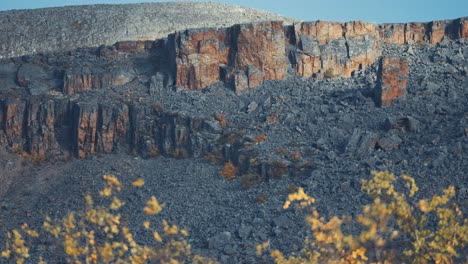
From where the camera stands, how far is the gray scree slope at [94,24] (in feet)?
242

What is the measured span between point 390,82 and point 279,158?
8.71 m

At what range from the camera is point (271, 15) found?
3231 inches

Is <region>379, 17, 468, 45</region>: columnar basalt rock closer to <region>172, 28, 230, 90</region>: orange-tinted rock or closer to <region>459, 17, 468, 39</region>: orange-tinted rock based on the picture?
<region>459, 17, 468, 39</region>: orange-tinted rock

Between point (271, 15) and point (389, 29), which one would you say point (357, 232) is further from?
point (271, 15)

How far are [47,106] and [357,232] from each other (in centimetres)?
2424

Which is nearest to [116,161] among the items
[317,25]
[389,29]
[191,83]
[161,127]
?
[161,127]

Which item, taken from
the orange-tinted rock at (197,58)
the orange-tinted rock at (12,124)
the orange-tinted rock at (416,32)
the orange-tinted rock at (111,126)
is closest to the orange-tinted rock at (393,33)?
the orange-tinted rock at (416,32)

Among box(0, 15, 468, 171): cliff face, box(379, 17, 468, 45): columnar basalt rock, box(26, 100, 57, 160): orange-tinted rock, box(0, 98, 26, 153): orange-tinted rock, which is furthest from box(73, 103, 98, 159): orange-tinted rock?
box(379, 17, 468, 45): columnar basalt rock

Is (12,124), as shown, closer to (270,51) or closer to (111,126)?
(111,126)

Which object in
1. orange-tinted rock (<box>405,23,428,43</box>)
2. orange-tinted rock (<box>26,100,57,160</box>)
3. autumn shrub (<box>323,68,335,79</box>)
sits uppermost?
orange-tinted rock (<box>405,23,428,43</box>)

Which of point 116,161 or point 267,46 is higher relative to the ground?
point 267,46

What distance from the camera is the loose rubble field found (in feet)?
148

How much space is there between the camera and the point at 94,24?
249ft

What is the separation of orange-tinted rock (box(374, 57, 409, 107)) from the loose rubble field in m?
0.50
